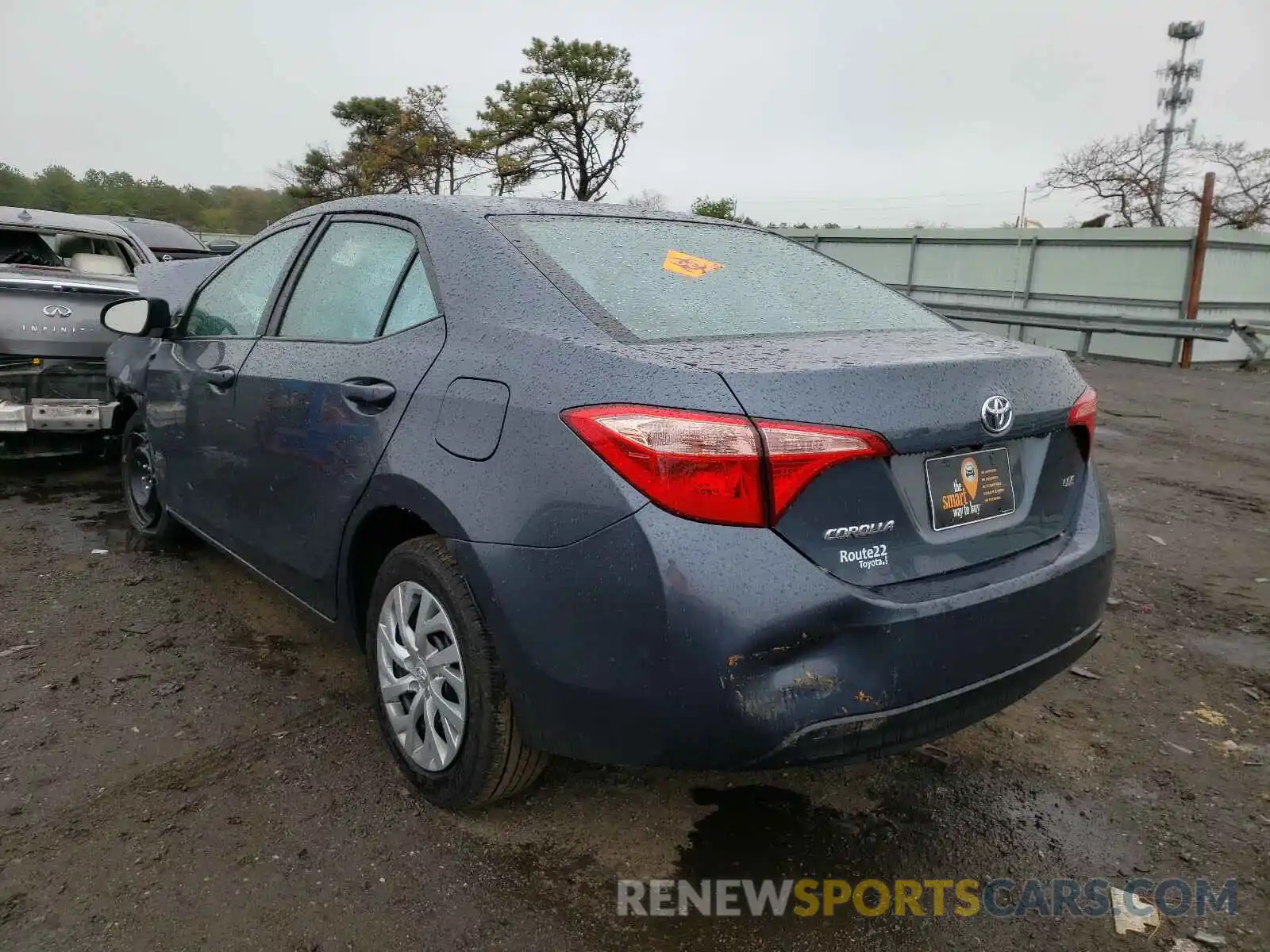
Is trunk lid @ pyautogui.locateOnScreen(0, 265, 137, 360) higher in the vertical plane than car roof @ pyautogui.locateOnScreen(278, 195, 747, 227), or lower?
lower

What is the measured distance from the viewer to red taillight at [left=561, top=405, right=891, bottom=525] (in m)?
1.90

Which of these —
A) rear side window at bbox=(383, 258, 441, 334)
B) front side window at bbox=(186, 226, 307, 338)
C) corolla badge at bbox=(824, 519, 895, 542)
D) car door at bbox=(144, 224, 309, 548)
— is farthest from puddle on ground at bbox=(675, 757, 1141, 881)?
front side window at bbox=(186, 226, 307, 338)

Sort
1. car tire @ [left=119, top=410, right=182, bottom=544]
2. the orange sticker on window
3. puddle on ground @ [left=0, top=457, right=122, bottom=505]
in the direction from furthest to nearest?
puddle on ground @ [left=0, top=457, right=122, bottom=505] < car tire @ [left=119, top=410, right=182, bottom=544] < the orange sticker on window

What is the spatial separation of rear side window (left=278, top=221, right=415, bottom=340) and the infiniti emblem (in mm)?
1662

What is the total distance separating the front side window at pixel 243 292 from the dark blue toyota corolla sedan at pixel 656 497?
1.59 ft

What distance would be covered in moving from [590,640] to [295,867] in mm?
1013

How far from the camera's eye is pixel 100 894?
2.20m

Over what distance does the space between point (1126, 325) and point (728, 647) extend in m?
14.2

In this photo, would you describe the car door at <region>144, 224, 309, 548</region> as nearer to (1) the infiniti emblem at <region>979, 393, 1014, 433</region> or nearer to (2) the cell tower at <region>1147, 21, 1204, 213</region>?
(1) the infiniti emblem at <region>979, 393, 1014, 433</region>

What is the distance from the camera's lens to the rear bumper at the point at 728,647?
1.89 metres

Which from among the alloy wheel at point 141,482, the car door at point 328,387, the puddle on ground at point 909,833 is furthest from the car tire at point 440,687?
the alloy wheel at point 141,482

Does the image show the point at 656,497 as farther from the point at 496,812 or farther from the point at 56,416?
the point at 56,416

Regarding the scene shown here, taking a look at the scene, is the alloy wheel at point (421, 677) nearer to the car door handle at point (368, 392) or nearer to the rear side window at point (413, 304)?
the car door handle at point (368, 392)

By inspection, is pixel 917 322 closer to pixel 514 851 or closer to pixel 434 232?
pixel 434 232
